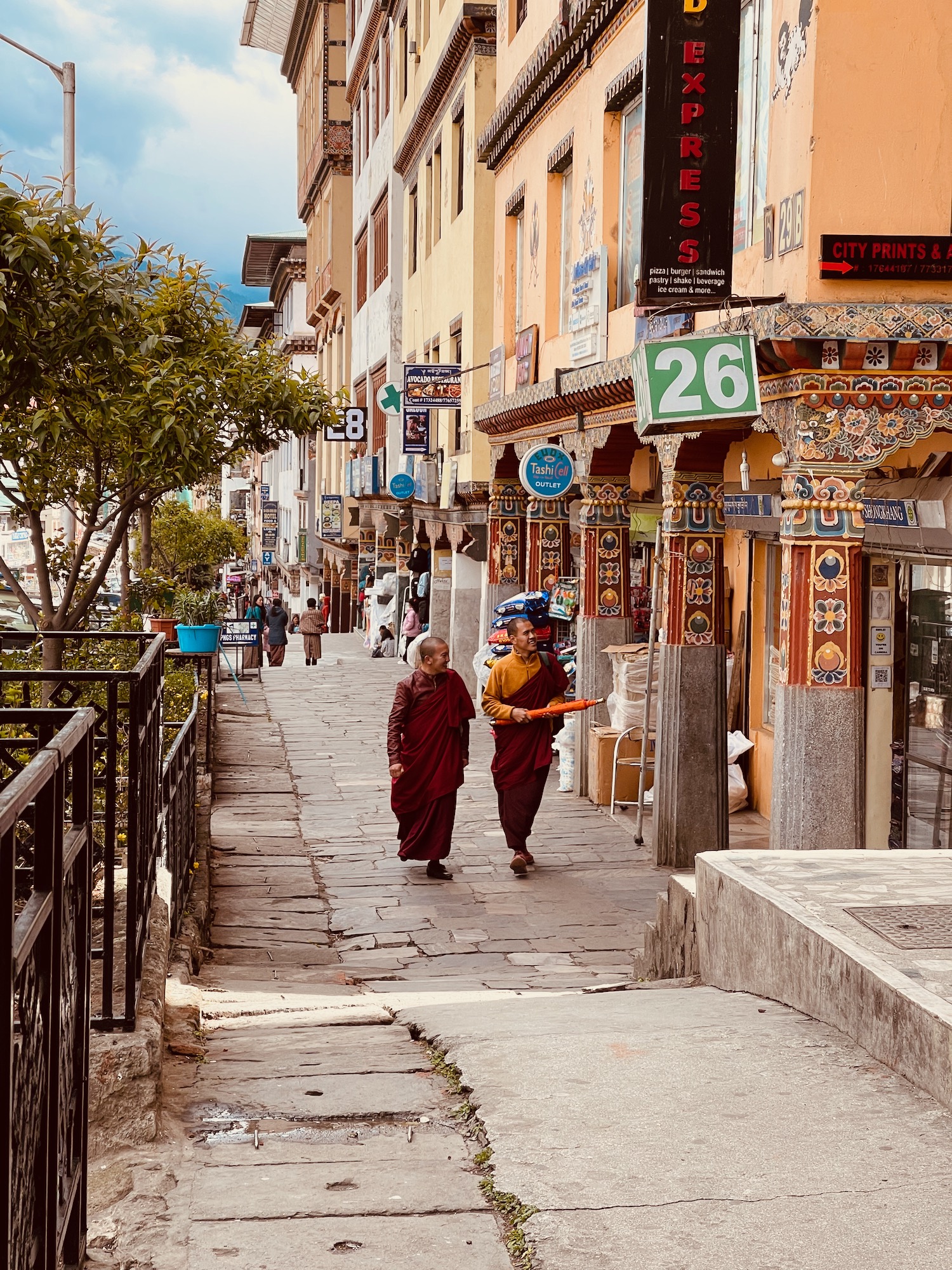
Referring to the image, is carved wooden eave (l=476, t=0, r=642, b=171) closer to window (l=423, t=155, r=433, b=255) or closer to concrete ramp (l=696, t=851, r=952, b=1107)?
window (l=423, t=155, r=433, b=255)

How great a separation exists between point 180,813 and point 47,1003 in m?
4.74

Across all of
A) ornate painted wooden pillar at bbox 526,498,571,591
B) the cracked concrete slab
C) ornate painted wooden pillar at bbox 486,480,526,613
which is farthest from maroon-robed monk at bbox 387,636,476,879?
ornate painted wooden pillar at bbox 486,480,526,613

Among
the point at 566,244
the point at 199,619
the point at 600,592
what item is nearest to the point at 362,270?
the point at 199,619

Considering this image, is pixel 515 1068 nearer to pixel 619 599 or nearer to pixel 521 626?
pixel 521 626

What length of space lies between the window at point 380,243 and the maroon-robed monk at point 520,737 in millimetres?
22467

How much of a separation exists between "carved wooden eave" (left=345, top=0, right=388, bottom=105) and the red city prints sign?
85.9ft

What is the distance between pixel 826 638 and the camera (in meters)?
8.41

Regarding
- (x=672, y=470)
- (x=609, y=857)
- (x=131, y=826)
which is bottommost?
(x=609, y=857)

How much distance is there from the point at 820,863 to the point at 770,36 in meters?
5.12

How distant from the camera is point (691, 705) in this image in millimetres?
10750

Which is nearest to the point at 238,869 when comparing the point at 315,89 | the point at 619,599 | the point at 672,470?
the point at 672,470

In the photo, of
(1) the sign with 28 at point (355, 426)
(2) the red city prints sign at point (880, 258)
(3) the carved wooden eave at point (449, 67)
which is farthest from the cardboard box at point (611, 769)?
(1) the sign with 28 at point (355, 426)

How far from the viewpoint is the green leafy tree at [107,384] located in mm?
7445

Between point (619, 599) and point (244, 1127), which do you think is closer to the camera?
point (244, 1127)
